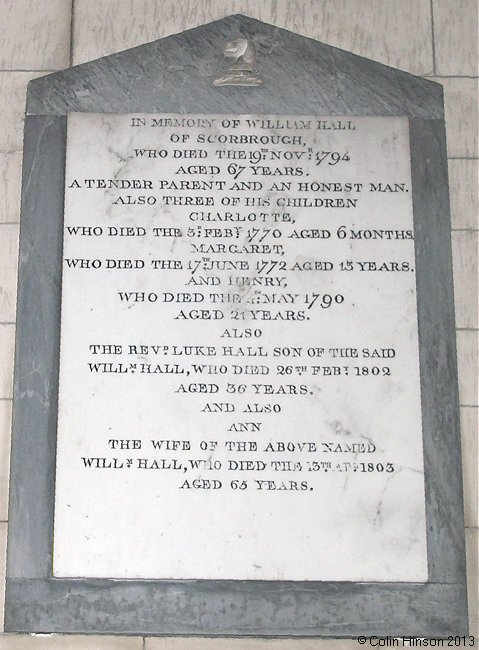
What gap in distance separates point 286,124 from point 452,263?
63cm

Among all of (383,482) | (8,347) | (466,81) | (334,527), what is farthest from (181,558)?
(466,81)

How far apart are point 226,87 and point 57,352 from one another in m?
0.93

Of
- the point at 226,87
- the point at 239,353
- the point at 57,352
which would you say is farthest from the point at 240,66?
the point at 57,352

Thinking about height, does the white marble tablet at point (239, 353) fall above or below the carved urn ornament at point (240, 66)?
below

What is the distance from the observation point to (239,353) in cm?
236

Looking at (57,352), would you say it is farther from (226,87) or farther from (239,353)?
(226,87)

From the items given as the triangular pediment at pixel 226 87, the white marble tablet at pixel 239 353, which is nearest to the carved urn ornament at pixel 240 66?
the triangular pediment at pixel 226 87

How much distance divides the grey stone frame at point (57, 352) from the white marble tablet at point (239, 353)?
0.12ft

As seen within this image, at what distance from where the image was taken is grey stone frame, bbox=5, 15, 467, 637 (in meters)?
2.20

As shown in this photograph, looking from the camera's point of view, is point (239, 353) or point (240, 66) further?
point (240, 66)

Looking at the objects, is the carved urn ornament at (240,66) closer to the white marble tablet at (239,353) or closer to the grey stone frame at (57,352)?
the grey stone frame at (57,352)

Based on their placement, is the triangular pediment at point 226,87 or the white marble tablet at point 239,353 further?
the triangular pediment at point 226,87

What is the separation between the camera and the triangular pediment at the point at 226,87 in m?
2.57

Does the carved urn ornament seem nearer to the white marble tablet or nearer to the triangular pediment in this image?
the triangular pediment
